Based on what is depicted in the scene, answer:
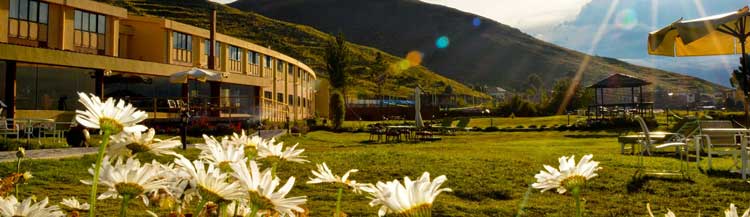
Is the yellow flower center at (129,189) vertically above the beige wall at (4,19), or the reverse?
the beige wall at (4,19)

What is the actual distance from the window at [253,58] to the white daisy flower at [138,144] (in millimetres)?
33256

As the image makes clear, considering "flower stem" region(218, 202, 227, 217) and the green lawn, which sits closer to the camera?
"flower stem" region(218, 202, 227, 217)

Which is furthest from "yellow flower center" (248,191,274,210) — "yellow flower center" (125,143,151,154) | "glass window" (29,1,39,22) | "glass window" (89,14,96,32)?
"glass window" (89,14,96,32)

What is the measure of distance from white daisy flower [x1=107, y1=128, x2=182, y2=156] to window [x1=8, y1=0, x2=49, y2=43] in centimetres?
2180

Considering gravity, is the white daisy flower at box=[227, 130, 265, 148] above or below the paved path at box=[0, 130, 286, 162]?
above

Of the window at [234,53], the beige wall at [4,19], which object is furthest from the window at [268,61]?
the beige wall at [4,19]

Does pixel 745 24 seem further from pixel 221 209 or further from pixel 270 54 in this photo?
pixel 270 54

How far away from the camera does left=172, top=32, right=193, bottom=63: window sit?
2695 cm

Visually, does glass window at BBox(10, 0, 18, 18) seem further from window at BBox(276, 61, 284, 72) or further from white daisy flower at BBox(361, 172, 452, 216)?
white daisy flower at BBox(361, 172, 452, 216)

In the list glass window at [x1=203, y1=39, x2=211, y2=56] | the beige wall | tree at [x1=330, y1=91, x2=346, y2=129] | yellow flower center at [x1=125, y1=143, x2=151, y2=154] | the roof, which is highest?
the roof

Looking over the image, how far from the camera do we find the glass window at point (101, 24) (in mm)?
Answer: 22578

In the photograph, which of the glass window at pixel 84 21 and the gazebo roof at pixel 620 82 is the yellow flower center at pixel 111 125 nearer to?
the glass window at pixel 84 21

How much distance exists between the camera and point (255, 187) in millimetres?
713

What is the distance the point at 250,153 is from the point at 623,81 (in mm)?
29266
